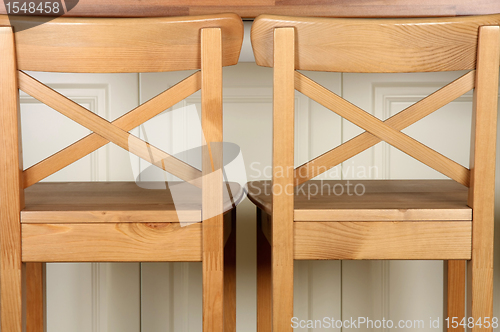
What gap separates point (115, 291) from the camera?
1249 mm

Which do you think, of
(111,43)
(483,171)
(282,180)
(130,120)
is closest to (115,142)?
(130,120)

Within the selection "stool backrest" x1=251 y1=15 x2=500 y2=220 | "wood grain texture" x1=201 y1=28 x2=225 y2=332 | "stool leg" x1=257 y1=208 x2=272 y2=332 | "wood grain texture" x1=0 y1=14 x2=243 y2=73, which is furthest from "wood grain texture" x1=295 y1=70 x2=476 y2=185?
"stool leg" x1=257 y1=208 x2=272 y2=332

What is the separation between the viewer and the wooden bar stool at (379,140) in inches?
23.0

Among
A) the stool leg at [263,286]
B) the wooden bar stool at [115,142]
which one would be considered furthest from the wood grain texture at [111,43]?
the stool leg at [263,286]

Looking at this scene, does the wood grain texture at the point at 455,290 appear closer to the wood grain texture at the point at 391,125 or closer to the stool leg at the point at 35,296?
the wood grain texture at the point at 391,125

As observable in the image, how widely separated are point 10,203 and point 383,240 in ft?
1.84

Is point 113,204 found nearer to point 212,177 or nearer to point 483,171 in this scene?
point 212,177

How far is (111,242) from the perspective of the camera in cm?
64

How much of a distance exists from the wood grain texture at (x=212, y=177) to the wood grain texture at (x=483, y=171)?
0.38m

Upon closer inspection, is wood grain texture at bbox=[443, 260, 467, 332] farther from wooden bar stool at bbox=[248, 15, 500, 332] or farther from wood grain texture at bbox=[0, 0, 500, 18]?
wood grain texture at bbox=[0, 0, 500, 18]

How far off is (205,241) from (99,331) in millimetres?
819

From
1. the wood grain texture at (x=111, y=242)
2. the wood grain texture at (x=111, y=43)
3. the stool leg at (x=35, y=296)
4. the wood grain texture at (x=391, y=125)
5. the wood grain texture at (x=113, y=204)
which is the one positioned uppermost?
the wood grain texture at (x=111, y=43)

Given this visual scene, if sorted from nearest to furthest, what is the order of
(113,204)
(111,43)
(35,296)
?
(111,43)
(113,204)
(35,296)

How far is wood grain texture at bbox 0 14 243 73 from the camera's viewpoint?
0.58m
